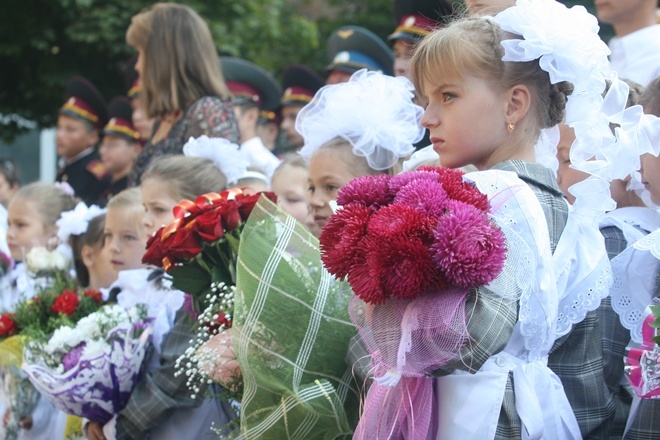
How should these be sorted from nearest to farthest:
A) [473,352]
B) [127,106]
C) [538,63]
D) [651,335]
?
[473,352]
[651,335]
[538,63]
[127,106]

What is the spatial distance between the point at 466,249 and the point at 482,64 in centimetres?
70

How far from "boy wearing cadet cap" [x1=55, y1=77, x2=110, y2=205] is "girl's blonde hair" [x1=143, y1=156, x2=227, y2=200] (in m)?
4.02

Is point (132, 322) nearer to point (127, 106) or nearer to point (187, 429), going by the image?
point (187, 429)

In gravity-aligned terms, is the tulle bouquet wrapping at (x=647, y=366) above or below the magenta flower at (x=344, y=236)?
below

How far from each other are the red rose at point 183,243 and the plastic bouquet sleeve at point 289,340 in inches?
21.8

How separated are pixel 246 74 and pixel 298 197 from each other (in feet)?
10.8

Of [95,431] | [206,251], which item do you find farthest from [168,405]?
[206,251]

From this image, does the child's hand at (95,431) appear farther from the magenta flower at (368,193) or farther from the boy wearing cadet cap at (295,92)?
the boy wearing cadet cap at (295,92)

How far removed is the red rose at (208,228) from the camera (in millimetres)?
3375

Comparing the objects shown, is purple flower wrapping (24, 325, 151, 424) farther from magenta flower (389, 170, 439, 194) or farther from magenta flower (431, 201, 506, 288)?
magenta flower (431, 201, 506, 288)

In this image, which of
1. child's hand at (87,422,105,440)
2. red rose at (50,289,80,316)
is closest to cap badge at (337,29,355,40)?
red rose at (50,289,80,316)

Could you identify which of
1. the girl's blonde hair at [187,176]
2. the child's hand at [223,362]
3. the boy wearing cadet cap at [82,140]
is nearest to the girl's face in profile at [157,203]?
the girl's blonde hair at [187,176]

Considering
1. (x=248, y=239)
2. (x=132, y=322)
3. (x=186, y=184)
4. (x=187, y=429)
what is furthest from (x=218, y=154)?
(x=248, y=239)

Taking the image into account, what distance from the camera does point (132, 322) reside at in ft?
13.6
